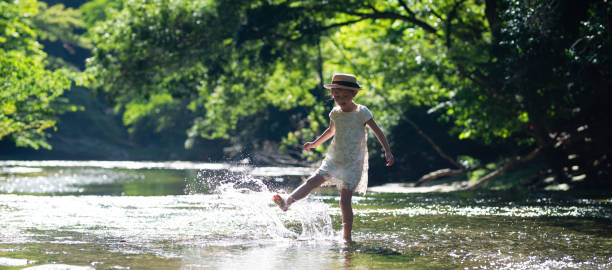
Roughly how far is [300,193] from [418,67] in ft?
45.4

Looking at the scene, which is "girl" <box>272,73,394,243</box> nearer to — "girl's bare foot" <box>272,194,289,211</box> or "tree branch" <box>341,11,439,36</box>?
"girl's bare foot" <box>272,194,289,211</box>

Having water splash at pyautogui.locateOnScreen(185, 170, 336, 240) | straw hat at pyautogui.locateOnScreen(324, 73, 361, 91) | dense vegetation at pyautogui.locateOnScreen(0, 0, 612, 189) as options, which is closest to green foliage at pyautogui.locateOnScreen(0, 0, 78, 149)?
dense vegetation at pyautogui.locateOnScreen(0, 0, 612, 189)

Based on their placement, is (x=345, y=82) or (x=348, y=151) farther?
(x=348, y=151)

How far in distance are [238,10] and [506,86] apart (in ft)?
27.6

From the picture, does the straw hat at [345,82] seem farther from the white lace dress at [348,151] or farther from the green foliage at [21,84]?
the green foliage at [21,84]

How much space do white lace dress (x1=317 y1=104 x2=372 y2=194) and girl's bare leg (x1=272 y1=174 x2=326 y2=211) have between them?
9 cm

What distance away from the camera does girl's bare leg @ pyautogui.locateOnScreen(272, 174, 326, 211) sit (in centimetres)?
767

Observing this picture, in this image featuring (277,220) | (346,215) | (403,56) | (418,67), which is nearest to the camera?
(346,215)

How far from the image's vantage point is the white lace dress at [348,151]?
7.85 m

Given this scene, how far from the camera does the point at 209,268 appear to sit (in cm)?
549

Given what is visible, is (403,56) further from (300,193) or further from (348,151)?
(300,193)

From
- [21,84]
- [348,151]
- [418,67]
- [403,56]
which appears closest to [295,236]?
[348,151]

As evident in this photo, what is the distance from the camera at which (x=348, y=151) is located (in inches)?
310

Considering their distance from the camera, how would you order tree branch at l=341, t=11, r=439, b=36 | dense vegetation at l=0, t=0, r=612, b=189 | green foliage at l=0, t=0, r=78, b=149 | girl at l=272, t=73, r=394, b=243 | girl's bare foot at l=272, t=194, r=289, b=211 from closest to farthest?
1. girl's bare foot at l=272, t=194, r=289, b=211
2. girl at l=272, t=73, r=394, b=243
3. dense vegetation at l=0, t=0, r=612, b=189
4. green foliage at l=0, t=0, r=78, b=149
5. tree branch at l=341, t=11, r=439, b=36
